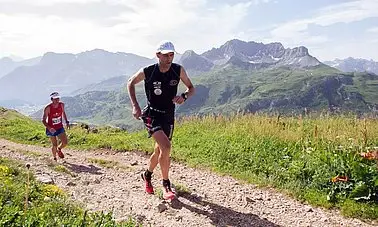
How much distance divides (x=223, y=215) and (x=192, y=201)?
2.83 ft

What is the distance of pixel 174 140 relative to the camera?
49.4 feet

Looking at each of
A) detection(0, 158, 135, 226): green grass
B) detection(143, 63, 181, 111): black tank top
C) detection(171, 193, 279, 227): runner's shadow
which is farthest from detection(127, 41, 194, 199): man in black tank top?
detection(0, 158, 135, 226): green grass

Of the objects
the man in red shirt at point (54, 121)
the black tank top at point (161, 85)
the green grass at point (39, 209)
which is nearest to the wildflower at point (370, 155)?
the black tank top at point (161, 85)

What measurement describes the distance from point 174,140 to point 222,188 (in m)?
6.27

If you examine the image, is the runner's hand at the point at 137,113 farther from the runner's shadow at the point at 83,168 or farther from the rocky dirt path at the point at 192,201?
the runner's shadow at the point at 83,168

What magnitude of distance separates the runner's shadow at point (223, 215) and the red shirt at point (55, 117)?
6.65 meters

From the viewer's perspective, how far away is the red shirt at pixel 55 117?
41.7 feet

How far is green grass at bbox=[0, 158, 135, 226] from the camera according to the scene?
4.80 meters

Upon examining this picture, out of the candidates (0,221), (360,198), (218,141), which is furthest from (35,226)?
(218,141)

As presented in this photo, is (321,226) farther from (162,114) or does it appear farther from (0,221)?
(0,221)

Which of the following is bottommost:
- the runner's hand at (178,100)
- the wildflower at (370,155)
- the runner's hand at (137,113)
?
the wildflower at (370,155)

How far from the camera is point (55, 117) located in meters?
12.9

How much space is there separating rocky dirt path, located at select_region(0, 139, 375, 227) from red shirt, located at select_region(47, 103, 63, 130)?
2.34 metres

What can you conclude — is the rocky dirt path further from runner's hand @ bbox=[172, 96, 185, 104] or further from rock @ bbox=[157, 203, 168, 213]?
runner's hand @ bbox=[172, 96, 185, 104]
